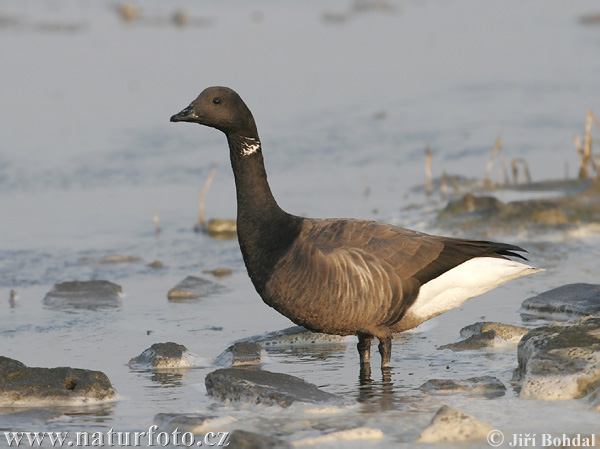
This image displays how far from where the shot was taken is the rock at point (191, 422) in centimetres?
568

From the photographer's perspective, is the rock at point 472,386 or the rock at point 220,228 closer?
the rock at point 472,386

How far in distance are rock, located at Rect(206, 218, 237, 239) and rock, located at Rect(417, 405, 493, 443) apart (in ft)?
21.4

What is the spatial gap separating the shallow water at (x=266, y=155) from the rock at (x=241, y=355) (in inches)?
8.2

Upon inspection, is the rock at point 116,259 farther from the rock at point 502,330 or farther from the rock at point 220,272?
the rock at point 502,330

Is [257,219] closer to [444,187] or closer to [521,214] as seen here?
A: [521,214]

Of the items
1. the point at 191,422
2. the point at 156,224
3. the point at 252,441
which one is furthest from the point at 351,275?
the point at 156,224

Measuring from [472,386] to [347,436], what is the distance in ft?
4.28

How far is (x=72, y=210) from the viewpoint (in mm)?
12883

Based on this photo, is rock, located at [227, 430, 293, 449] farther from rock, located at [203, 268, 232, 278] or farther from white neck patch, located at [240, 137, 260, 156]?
rock, located at [203, 268, 232, 278]

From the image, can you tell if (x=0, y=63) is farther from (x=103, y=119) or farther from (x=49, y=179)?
(x=49, y=179)

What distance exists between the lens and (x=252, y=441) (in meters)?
5.24

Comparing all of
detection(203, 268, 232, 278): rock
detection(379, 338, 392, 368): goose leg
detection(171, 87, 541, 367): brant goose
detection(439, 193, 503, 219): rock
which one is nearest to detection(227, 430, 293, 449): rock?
detection(171, 87, 541, 367): brant goose

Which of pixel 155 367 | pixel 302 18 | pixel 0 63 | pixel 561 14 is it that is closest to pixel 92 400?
pixel 155 367

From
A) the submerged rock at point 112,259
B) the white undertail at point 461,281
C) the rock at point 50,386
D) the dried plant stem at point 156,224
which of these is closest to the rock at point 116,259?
the submerged rock at point 112,259
